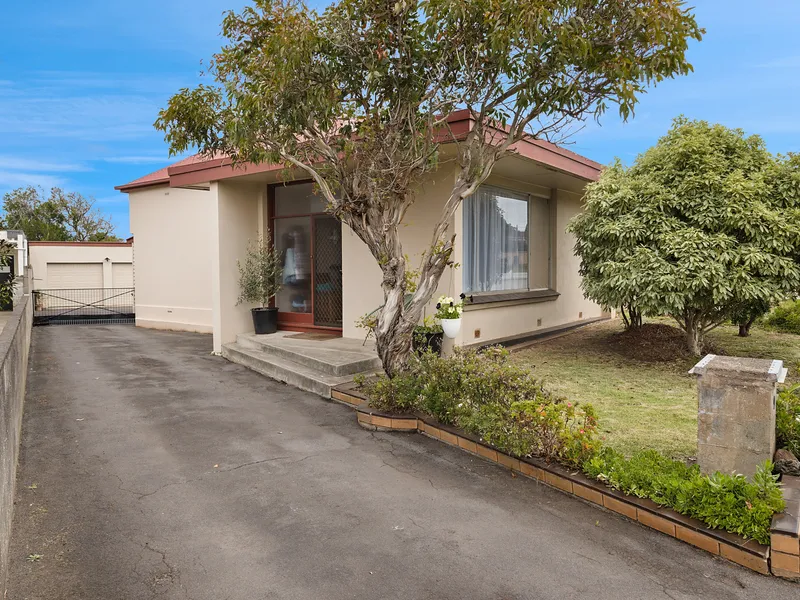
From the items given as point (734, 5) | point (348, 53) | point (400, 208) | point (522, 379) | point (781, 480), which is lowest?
point (781, 480)

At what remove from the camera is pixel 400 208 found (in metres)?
6.14

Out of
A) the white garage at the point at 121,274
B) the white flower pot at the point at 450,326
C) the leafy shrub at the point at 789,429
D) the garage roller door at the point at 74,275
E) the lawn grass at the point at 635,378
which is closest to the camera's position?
the leafy shrub at the point at 789,429

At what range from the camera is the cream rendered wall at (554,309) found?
8.85m

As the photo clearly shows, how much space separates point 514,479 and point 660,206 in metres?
4.89

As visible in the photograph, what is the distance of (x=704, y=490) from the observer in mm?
3195

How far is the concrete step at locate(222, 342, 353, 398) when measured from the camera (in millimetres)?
6906

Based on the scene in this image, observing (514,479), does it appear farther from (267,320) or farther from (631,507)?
(267,320)

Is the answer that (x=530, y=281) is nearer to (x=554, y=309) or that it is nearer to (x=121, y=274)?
(x=554, y=309)

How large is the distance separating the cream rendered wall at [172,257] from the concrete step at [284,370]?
15.2 ft

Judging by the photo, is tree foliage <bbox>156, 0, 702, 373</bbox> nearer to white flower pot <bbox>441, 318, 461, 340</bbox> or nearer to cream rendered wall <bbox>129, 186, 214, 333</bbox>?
white flower pot <bbox>441, 318, 461, 340</bbox>

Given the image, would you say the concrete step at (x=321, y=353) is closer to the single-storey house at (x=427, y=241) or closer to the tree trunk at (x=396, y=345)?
the single-storey house at (x=427, y=241)

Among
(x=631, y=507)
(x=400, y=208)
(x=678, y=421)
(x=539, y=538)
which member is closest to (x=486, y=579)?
(x=539, y=538)

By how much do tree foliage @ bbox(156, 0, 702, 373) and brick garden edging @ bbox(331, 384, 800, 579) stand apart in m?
1.77

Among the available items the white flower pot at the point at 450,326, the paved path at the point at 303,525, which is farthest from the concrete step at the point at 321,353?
the paved path at the point at 303,525
